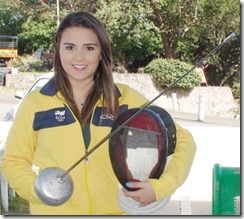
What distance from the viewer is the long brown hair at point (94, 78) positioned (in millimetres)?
1093

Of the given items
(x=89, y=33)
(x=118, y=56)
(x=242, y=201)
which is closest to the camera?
(x=89, y=33)

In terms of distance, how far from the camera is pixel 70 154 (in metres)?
1.06

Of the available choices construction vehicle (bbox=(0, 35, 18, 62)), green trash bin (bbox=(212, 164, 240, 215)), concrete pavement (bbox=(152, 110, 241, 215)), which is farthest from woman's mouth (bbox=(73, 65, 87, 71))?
concrete pavement (bbox=(152, 110, 241, 215))

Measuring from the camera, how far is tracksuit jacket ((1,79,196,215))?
1.03m

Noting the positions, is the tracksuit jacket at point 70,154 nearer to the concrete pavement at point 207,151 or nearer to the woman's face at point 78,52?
the woman's face at point 78,52

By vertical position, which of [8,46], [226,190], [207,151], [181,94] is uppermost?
[8,46]

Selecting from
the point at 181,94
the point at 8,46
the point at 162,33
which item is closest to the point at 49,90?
the point at 8,46

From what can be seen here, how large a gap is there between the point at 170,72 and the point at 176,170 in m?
2.27

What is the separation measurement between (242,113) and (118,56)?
4.17 feet

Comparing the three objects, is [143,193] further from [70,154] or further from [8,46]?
[8,46]

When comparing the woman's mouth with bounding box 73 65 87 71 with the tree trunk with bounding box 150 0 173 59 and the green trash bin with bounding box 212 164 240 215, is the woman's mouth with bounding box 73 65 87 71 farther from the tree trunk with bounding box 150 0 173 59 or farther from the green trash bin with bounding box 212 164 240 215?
the tree trunk with bounding box 150 0 173 59

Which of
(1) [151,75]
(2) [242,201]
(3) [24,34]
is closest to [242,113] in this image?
(2) [242,201]

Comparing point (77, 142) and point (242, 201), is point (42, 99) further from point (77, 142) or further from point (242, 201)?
point (242, 201)

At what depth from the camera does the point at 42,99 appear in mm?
1073
